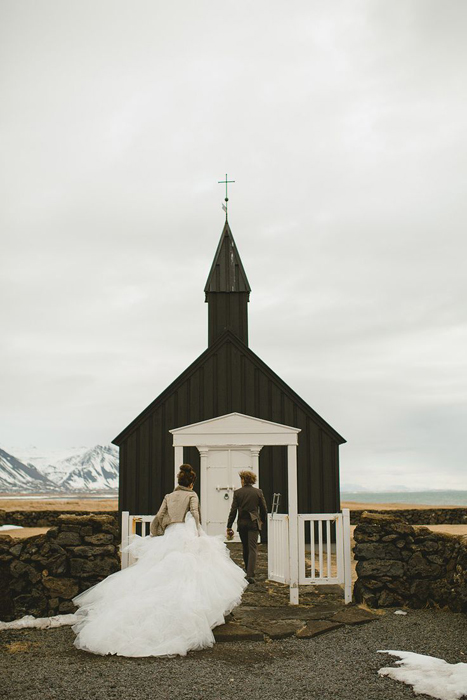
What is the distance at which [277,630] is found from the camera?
8094 mm

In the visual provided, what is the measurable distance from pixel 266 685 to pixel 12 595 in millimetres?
4562

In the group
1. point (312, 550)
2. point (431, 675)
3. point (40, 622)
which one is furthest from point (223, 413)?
point (431, 675)

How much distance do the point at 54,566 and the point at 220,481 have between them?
27.5 feet

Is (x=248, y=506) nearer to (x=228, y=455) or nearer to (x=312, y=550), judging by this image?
(x=312, y=550)

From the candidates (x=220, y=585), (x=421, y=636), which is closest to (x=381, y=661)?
(x=421, y=636)

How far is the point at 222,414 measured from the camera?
18.6 m

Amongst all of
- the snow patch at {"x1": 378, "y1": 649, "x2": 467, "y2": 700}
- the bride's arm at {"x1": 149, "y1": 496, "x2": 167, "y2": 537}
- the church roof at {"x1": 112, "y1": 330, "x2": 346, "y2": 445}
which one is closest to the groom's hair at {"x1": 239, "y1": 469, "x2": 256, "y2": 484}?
the bride's arm at {"x1": 149, "y1": 496, "x2": 167, "y2": 537}

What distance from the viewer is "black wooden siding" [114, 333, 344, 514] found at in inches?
710

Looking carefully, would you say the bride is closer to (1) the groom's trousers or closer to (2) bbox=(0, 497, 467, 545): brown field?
(1) the groom's trousers

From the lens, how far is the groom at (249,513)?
1103 cm

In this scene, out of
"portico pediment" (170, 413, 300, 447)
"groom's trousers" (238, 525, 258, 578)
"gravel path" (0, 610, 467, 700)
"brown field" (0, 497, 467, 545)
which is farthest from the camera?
"brown field" (0, 497, 467, 545)

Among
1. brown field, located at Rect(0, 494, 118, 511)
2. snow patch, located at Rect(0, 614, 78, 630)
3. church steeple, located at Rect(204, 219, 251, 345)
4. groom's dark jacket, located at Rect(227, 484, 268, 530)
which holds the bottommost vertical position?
brown field, located at Rect(0, 494, 118, 511)

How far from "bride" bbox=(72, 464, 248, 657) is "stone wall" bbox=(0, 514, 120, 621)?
760 mm

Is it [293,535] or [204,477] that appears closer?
[293,535]
